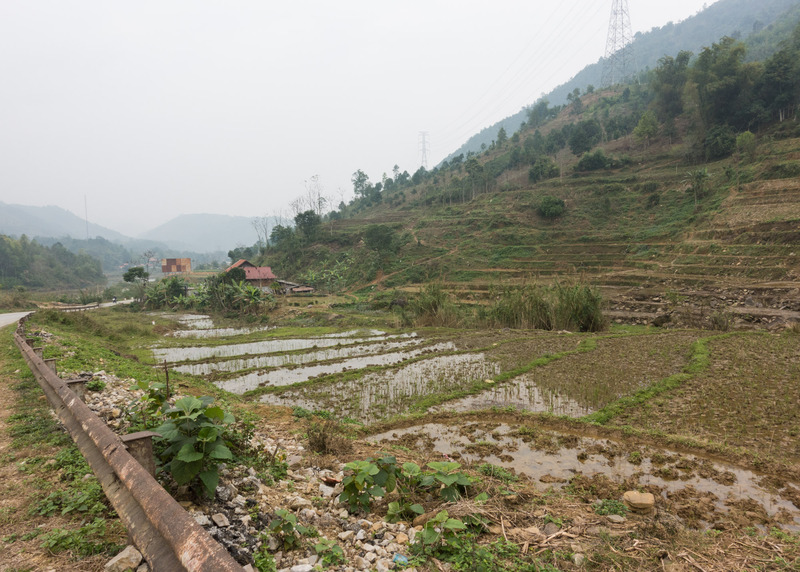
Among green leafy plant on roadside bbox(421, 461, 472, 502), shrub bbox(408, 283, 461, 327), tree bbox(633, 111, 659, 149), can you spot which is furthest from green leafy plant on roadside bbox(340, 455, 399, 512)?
tree bbox(633, 111, 659, 149)

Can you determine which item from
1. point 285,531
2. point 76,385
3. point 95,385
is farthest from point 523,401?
point 95,385

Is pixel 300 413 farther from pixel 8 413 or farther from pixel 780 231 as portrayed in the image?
pixel 780 231

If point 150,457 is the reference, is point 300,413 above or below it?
below

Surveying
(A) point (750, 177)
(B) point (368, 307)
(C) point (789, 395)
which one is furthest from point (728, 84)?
(C) point (789, 395)

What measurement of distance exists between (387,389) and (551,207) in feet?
119

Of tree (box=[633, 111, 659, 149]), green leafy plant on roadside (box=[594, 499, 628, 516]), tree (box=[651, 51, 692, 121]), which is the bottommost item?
green leafy plant on roadside (box=[594, 499, 628, 516])

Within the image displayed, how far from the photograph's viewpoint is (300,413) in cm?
684

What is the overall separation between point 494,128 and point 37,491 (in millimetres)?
196957

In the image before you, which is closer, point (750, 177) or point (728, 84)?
point (750, 177)

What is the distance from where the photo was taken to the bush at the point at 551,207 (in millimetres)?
39094

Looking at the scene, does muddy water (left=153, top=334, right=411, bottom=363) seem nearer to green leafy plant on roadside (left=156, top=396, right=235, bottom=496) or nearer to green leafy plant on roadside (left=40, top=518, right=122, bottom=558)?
green leafy plant on roadside (left=156, top=396, right=235, bottom=496)

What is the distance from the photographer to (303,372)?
1133 centimetres

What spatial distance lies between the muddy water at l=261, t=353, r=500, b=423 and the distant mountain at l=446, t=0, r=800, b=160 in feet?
414

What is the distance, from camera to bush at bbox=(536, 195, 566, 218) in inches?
1539
